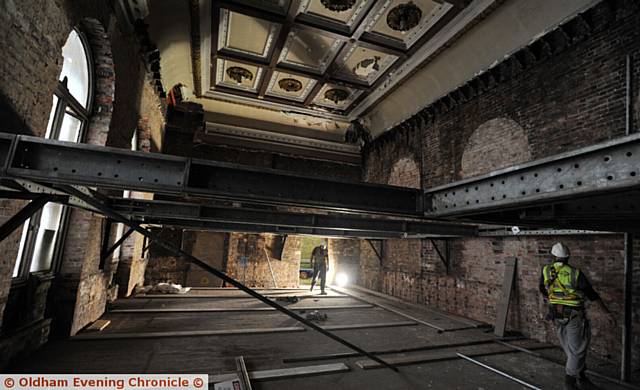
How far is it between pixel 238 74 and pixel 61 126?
20.9 ft

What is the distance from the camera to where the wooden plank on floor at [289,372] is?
152 inches

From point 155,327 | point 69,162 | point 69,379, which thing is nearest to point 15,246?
point 69,379

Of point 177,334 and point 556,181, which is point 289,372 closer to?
point 177,334

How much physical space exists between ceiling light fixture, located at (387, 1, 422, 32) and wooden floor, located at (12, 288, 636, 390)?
23.1ft

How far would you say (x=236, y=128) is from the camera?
12922 mm

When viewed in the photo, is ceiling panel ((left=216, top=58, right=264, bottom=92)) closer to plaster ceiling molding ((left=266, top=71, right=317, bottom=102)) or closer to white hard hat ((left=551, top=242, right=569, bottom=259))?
plaster ceiling molding ((left=266, top=71, right=317, bottom=102))

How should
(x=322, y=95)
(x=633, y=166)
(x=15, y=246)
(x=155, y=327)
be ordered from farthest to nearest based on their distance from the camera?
(x=322, y=95), (x=155, y=327), (x=15, y=246), (x=633, y=166)

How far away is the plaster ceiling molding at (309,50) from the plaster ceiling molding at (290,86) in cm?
71

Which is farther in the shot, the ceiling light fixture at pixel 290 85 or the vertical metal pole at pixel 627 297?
the ceiling light fixture at pixel 290 85

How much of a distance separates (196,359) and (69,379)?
1437 mm

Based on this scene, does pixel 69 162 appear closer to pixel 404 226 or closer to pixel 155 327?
pixel 155 327

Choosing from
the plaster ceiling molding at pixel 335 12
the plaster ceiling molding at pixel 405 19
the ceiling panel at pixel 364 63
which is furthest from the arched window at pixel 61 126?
the ceiling panel at pixel 364 63

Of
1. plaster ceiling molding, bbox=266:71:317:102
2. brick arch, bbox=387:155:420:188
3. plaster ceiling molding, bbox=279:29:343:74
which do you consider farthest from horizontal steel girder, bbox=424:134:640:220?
plaster ceiling molding, bbox=266:71:317:102

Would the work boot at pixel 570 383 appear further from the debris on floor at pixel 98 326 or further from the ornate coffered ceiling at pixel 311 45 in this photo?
the debris on floor at pixel 98 326
